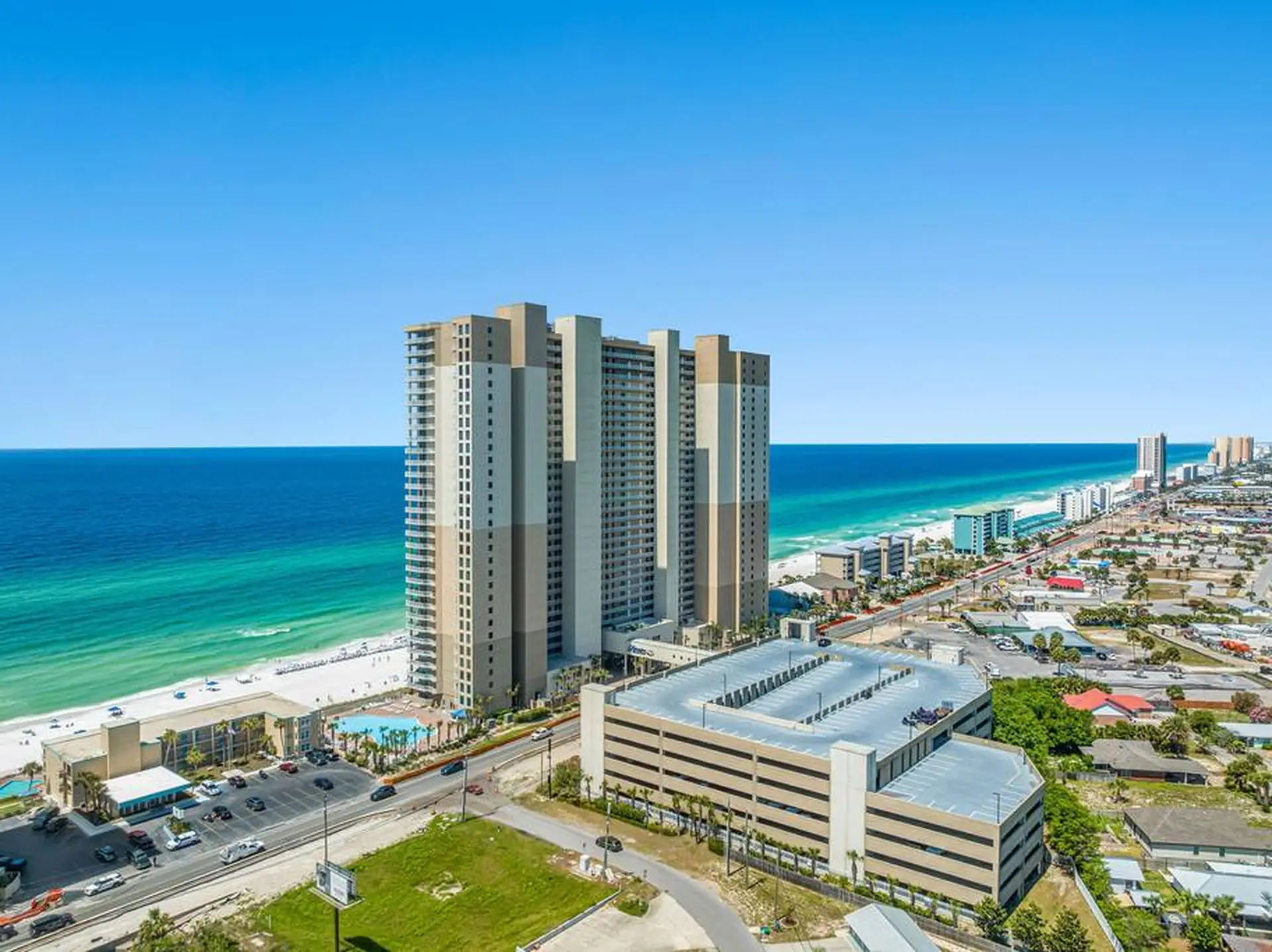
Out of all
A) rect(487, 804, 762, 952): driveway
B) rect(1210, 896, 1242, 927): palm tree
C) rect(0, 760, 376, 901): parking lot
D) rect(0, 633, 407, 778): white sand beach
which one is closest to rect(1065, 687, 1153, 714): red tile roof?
rect(1210, 896, 1242, 927): palm tree

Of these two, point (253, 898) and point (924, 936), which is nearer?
point (924, 936)

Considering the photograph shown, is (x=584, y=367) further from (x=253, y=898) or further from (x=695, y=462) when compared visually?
(x=253, y=898)

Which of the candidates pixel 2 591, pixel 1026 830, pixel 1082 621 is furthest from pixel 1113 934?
pixel 2 591

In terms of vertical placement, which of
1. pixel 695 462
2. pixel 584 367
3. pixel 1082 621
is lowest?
pixel 1082 621

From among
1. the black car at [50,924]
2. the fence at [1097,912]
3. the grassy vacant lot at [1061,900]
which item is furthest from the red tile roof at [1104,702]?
the black car at [50,924]

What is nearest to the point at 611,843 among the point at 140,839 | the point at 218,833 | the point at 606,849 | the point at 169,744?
the point at 606,849

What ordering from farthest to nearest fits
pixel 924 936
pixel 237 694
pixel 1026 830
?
pixel 237 694
pixel 1026 830
pixel 924 936

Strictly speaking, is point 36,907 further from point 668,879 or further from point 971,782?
point 971,782
